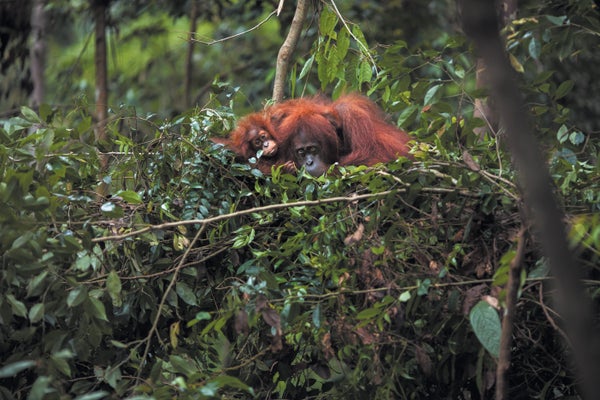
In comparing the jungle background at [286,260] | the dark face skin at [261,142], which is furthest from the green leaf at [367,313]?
the dark face skin at [261,142]

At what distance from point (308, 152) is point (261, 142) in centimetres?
26

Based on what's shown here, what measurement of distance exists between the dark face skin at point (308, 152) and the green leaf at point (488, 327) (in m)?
2.02

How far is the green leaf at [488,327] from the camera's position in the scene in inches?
94.7

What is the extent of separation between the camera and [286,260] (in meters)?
3.21

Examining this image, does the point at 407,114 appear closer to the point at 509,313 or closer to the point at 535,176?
the point at 509,313

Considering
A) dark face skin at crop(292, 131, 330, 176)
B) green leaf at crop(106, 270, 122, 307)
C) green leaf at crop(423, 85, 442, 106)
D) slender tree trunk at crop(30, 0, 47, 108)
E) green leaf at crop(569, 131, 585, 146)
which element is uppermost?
Result: green leaf at crop(423, 85, 442, 106)

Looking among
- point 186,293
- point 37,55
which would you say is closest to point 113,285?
point 186,293

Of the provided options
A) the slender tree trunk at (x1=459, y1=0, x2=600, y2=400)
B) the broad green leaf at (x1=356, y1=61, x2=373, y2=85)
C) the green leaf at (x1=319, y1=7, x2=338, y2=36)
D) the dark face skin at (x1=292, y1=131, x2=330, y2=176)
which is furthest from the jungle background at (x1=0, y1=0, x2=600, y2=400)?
the slender tree trunk at (x1=459, y1=0, x2=600, y2=400)

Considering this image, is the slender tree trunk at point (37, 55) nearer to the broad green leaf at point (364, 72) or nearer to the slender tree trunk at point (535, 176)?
the broad green leaf at point (364, 72)

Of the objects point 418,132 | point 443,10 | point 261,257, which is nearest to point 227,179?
point 261,257

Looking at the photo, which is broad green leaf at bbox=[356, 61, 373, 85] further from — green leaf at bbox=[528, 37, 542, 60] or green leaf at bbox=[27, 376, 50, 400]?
green leaf at bbox=[27, 376, 50, 400]

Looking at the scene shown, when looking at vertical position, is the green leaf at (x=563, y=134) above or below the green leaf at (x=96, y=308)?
above

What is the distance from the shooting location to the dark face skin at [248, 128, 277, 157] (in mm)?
4383

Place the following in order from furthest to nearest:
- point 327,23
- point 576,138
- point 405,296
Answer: point 327,23 → point 576,138 → point 405,296
